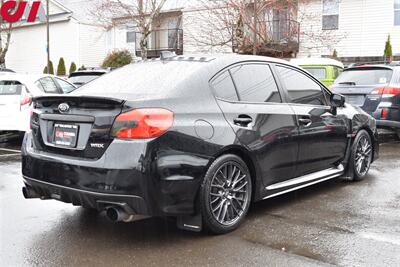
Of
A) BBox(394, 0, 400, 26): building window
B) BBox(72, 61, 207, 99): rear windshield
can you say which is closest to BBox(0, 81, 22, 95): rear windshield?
BBox(72, 61, 207, 99): rear windshield

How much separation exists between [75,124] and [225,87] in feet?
4.49

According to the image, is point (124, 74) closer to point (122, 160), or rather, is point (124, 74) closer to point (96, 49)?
point (122, 160)

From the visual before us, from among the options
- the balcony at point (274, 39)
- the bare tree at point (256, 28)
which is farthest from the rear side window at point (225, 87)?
the balcony at point (274, 39)

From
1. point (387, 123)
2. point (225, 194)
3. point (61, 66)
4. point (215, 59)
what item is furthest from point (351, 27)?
point (225, 194)

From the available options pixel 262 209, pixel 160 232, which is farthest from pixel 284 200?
pixel 160 232

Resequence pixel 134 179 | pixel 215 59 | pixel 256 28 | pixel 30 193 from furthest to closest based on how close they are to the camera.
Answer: pixel 256 28
pixel 215 59
pixel 30 193
pixel 134 179

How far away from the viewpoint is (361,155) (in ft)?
20.6

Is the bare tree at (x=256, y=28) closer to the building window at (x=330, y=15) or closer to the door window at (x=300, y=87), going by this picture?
the building window at (x=330, y=15)

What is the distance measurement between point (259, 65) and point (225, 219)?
5.34 feet

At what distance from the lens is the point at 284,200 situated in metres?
5.41

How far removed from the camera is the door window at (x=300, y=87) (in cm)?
516

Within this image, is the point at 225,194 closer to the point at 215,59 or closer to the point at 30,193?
the point at 215,59

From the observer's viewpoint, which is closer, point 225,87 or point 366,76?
point 225,87

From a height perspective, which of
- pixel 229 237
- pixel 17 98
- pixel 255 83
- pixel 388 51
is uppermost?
pixel 388 51
